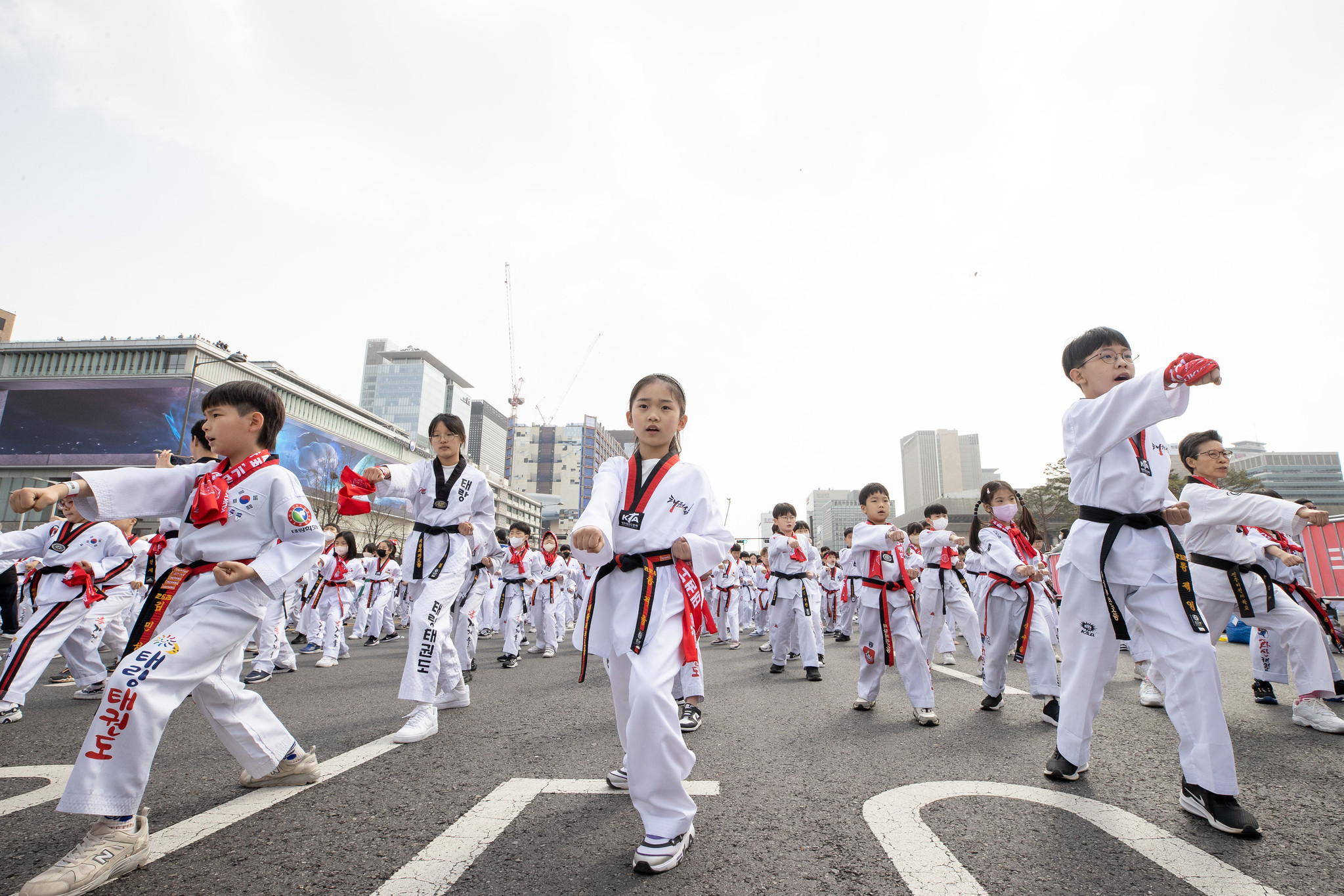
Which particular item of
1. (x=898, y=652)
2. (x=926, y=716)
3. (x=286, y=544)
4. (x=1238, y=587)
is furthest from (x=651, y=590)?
(x=1238, y=587)

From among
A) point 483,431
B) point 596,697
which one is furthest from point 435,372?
point 596,697

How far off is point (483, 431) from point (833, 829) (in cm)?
14532

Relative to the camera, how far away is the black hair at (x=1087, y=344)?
3.44 metres

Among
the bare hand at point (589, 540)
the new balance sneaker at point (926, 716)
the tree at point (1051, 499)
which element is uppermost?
the tree at point (1051, 499)

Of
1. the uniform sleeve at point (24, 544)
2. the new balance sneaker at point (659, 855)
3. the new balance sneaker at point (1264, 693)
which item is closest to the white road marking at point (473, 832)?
the new balance sneaker at point (659, 855)

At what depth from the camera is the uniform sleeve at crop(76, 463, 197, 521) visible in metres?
2.76

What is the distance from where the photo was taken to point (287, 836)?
8.19ft

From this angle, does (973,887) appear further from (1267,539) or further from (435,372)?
(435,372)

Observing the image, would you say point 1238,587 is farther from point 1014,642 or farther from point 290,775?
point 290,775

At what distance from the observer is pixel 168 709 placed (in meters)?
2.45

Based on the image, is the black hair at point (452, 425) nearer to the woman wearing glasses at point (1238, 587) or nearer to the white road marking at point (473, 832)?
the white road marking at point (473, 832)

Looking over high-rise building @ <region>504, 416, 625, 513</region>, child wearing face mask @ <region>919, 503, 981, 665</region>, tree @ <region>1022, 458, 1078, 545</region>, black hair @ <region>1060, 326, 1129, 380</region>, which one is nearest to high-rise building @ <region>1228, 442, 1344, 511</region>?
tree @ <region>1022, 458, 1078, 545</region>

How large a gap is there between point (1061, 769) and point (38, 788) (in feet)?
16.5

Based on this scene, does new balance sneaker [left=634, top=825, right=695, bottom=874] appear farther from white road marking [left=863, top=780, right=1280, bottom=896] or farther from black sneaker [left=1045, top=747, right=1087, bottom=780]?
black sneaker [left=1045, top=747, right=1087, bottom=780]
